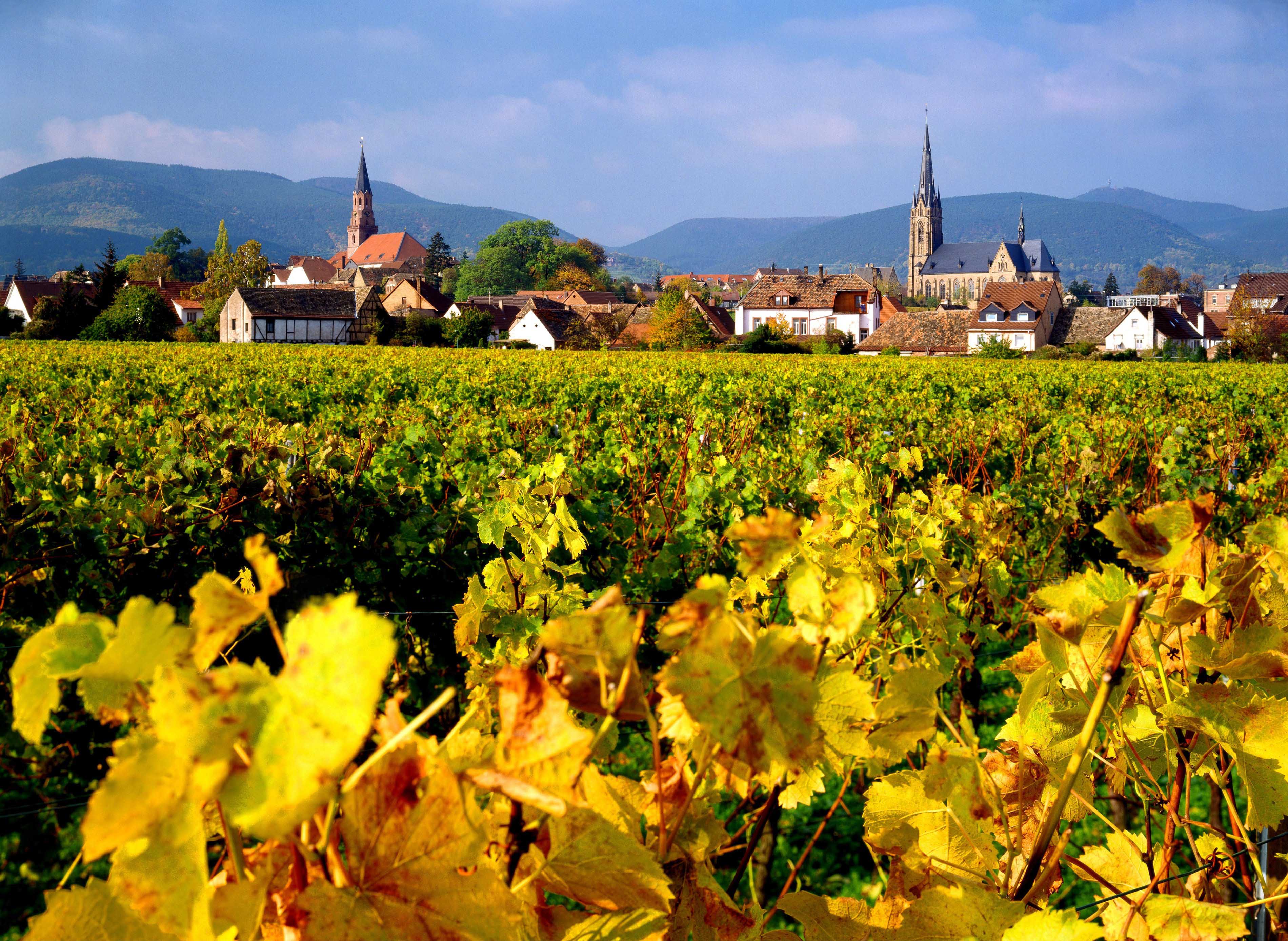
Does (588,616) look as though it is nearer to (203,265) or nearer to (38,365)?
(38,365)

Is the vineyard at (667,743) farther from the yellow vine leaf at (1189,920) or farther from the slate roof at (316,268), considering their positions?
the slate roof at (316,268)

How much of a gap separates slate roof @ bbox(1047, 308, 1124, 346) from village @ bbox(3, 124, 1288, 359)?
5.4 inches

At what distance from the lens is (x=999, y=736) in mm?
1095

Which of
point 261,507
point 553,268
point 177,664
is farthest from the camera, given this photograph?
point 553,268

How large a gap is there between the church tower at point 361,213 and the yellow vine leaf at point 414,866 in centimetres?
18355

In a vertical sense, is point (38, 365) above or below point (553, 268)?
below

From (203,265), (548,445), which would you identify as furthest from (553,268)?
(548,445)

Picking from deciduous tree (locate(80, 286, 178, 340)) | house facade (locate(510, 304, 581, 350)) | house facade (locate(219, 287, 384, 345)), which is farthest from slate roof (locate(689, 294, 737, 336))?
deciduous tree (locate(80, 286, 178, 340))

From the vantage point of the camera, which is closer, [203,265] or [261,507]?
[261,507]

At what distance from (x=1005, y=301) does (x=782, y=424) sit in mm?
76116

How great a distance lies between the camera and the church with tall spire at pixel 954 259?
156 m

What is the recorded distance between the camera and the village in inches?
2372

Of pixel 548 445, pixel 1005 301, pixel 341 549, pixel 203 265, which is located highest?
pixel 203 265

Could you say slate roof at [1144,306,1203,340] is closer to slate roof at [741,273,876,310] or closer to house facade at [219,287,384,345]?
slate roof at [741,273,876,310]
